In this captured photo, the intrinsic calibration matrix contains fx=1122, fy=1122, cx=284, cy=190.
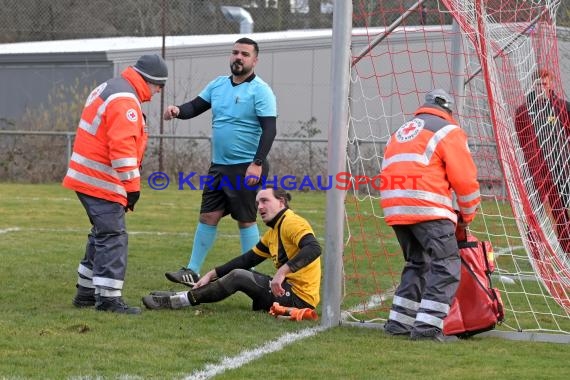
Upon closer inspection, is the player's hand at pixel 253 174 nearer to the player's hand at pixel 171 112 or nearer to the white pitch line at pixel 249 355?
the player's hand at pixel 171 112

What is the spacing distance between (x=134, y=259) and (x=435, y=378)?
5591 mm

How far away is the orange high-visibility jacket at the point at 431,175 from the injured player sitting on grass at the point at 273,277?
91cm

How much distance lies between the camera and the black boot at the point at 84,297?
8.08 meters

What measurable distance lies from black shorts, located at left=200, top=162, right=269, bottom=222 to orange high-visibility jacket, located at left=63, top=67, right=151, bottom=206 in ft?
4.93

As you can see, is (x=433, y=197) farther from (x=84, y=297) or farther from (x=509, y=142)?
(x=84, y=297)

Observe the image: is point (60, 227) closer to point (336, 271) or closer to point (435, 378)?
point (336, 271)

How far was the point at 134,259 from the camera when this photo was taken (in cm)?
1095

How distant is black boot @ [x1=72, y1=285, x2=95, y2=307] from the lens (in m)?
8.08

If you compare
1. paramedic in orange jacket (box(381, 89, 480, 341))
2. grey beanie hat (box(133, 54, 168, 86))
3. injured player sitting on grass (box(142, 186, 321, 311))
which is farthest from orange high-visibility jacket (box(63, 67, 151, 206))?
paramedic in orange jacket (box(381, 89, 480, 341))

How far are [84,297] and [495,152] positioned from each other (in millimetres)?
4172

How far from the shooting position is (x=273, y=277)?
7.88 m

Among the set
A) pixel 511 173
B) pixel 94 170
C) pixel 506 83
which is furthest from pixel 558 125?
pixel 94 170

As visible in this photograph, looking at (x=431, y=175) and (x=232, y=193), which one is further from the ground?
(x=431, y=175)

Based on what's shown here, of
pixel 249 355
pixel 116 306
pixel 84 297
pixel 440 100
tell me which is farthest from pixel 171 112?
pixel 249 355
